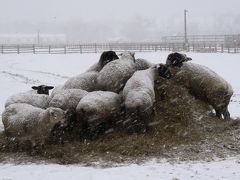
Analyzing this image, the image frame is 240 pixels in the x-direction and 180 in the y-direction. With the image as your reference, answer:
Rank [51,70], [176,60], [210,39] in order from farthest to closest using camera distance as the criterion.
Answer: [210,39], [51,70], [176,60]

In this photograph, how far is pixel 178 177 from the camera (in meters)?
7.11

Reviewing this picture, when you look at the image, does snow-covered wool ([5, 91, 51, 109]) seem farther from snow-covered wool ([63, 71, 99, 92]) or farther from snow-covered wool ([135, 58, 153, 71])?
snow-covered wool ([135, 58, 153, 71])

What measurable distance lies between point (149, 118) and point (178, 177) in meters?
2.73

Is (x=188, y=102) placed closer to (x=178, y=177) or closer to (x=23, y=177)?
(x=178, y=177)

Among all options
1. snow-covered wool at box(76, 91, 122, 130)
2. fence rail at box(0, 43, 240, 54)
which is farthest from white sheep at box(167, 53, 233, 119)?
fence rail at box(0, 43, 240, 54)

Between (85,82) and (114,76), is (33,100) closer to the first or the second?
(85,82)

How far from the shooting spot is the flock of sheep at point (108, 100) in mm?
9086

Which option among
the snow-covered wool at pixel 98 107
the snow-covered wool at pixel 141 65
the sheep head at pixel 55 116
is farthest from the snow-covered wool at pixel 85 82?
the sheep head at pixel 55 116

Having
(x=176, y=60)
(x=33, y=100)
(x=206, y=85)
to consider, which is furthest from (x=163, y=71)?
(x=33, y=100)

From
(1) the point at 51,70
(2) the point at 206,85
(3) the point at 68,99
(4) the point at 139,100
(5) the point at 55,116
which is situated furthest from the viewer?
(1) the point at 51,70

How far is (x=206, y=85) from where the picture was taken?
36.1 feet

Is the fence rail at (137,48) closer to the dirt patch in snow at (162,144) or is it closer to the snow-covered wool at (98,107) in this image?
the dirt patch in snow at (162,144)

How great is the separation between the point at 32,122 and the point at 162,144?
112 inches

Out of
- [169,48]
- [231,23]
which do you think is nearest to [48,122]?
[169,48]
